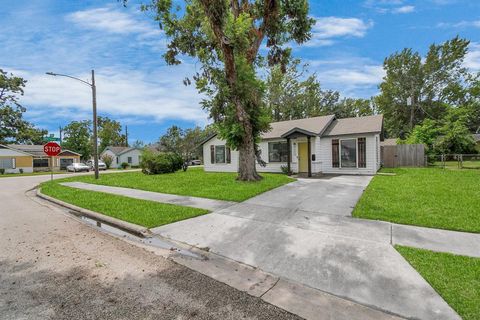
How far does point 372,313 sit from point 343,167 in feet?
48.1

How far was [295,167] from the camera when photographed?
16.9m

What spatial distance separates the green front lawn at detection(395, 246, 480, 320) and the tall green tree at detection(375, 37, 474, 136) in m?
37.8

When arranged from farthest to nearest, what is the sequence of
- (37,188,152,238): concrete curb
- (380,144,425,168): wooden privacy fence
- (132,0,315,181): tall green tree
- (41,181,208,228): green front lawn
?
(380,144,425,168): wooden privacy fence, (132,0,315,181): tall green tree, (41,181,208,228): green front lawn, (37,188,152,238): concrete curb

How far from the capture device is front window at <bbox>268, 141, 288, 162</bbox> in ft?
57.7

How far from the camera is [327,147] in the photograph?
16672mm

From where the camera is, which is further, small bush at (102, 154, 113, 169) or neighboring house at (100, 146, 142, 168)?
neighboring house at (100, 146, 142, 168)

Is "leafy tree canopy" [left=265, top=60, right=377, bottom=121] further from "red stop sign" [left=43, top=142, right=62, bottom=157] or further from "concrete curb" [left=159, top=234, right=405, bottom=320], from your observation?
"concrete curb" [left=159, top=234, right=405, bottom=320]

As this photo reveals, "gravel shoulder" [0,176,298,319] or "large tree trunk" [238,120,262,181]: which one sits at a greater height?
"large tree trunk" [238,120,262,181]

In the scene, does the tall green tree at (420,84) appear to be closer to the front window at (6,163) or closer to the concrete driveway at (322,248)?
the concrete driveway at (322,248)

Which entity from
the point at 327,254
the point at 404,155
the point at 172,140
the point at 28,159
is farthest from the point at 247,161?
the point at 28,159

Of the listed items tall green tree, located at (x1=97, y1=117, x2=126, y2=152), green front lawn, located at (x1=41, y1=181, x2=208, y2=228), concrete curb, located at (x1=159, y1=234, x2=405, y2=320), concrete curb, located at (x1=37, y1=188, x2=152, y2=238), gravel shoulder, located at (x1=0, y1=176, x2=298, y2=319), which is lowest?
concrete curb, located at (x1=159, y1=234, x2=405, y2=320)

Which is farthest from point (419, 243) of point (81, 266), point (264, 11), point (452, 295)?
point (264, 11)

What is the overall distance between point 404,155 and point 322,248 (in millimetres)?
18949

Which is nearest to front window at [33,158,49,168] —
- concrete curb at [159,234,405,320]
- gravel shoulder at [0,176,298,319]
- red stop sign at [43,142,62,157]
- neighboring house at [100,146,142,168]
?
neighboring house at [100,146,142,168]
